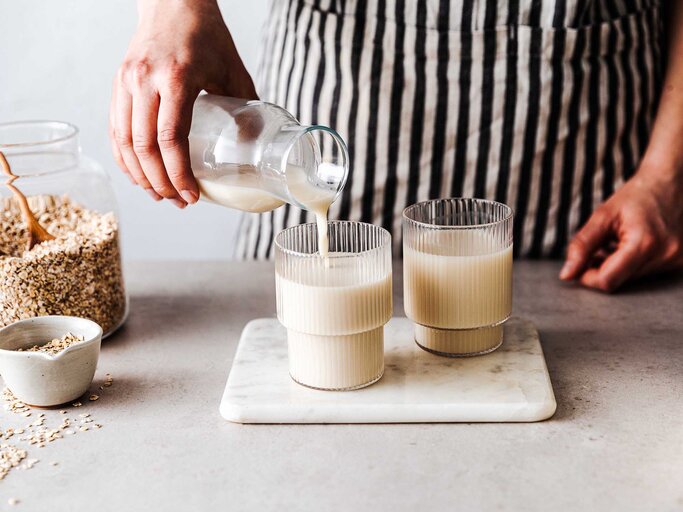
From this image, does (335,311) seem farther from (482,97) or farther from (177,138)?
(482,97)

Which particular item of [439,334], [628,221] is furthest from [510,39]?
[439,334]

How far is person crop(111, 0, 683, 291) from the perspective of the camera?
1538mm

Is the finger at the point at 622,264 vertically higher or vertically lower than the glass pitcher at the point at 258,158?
lower

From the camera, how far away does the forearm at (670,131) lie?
154 centimetres

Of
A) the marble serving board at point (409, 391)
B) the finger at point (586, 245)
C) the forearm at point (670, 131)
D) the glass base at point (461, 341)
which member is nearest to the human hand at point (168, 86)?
the marble serving board at point (409, 391)

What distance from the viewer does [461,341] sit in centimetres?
121

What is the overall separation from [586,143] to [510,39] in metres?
0.24

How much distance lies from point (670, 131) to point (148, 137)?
905mm

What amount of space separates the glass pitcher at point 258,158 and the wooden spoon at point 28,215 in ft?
0.83

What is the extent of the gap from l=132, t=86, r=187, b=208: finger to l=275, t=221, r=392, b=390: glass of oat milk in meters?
0.18

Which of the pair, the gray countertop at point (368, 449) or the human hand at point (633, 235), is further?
the human hand at point (633, 235)

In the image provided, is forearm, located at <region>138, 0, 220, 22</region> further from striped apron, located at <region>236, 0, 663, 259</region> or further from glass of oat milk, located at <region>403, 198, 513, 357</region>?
glass of oat milk, located at <region>403, 198, 513, 357</region>

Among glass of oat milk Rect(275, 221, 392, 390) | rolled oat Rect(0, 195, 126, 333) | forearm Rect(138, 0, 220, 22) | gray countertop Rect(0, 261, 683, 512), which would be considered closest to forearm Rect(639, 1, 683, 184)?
gray countertop Rect(0, 261, 683, 512)

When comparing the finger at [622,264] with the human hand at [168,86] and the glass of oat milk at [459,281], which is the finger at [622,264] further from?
the human hand at [168,86]
